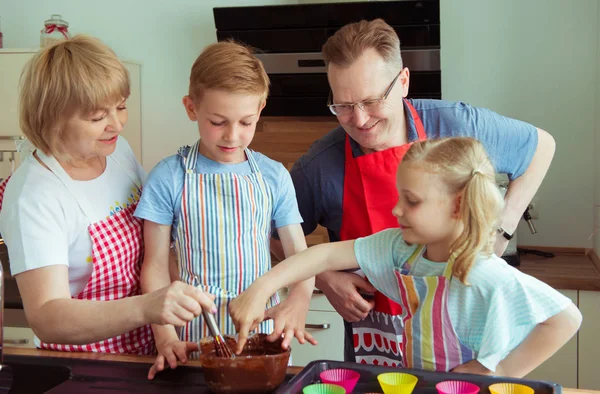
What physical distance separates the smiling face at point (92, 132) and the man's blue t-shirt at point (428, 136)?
18.9 inches

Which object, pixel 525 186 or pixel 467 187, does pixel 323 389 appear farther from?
pixel 525 186

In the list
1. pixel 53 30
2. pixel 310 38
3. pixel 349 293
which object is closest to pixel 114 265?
→ pixel 349 293

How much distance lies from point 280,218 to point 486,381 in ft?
1.71

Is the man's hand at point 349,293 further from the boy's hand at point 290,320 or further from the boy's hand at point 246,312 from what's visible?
the boy's hand at point 246,312

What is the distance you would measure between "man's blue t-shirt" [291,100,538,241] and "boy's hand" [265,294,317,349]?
0.39m

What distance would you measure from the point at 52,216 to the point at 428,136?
789mm

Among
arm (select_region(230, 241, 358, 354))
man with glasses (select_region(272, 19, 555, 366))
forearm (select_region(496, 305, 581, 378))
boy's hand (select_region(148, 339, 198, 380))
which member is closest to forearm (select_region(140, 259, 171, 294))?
boy's hand (select_region(148, 339, 198, 380))

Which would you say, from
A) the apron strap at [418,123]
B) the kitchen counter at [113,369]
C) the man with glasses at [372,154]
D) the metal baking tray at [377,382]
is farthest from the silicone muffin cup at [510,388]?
the apron strap at [418,123]

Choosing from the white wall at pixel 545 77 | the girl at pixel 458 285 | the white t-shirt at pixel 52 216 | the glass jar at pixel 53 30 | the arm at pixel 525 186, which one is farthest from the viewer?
the glass jar at pixel 53 30

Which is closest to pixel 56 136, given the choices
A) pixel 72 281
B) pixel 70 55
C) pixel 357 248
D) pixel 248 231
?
pixel 70 55

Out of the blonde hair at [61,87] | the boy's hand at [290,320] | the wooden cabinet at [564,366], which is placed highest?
the blonde hair at [61,87]

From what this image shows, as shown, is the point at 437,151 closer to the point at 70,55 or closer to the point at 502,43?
the point at 70,55

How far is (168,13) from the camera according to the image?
2.96 meters

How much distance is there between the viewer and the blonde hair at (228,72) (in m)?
1.24
